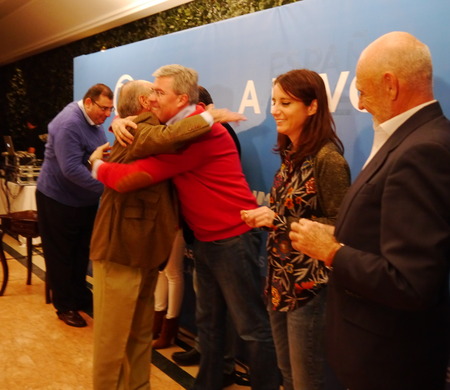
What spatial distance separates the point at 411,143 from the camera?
1.10 meters

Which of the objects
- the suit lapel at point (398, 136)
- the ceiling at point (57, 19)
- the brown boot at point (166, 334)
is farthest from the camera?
the ceiling at point (57, 19)

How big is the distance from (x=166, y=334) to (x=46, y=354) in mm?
747

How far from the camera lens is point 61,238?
346 cm

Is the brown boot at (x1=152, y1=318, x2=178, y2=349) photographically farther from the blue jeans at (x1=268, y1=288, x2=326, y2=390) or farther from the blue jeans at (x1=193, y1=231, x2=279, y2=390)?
the blue jeans at (x1=268, y1=288, x2=326, y2=390)

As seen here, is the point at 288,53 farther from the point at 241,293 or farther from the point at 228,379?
the point at 228,379

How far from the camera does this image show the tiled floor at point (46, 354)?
103 inches

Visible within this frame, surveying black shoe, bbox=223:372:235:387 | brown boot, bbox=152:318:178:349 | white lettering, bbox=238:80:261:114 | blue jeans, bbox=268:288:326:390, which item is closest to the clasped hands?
blue jeans, bbox=268:288:326:390

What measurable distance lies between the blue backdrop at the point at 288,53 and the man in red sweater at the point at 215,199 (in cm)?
53

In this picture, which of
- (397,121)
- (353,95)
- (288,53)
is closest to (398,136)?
(397,121)

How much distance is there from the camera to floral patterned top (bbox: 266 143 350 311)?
163 cm

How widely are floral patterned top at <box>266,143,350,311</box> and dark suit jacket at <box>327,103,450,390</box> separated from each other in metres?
0.35

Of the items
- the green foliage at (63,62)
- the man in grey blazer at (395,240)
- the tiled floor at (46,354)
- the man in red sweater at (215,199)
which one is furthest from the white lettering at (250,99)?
the tiled floor at (46,354)

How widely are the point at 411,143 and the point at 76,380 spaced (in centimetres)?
231

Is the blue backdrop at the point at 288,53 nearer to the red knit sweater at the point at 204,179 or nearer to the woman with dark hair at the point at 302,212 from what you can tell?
the woman with dark hair at the point at 302,212
